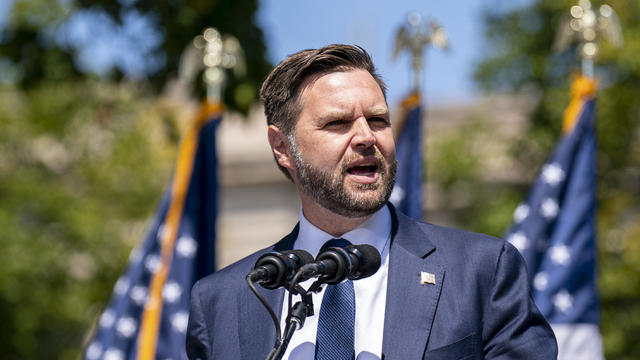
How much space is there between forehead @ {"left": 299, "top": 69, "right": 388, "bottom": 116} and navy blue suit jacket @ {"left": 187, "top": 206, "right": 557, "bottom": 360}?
45 cm

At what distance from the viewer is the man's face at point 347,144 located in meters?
3.18

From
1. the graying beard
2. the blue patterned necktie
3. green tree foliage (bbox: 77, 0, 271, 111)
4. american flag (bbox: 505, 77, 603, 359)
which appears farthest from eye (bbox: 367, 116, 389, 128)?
green tree foliage (bbox: 77, 0, 271, 111)

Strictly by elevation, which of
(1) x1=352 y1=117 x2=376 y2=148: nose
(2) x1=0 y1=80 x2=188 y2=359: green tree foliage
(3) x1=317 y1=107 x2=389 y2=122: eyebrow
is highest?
(3) x1=317 y1=107 x2=389 y2=122: eyebrow

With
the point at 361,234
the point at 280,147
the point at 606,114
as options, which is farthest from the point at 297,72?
the point at 606,114

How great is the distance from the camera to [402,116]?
22.9 ft

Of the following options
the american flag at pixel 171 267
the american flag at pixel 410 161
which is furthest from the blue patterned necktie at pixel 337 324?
the american flag at pixel 171 267

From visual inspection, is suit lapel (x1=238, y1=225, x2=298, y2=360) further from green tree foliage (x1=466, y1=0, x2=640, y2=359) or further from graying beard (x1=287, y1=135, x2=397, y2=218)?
green tree foliage (x1=466, y1=0, x2=640, y2=359)

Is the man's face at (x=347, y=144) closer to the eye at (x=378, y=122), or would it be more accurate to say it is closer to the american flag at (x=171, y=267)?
the eye at (x=378, y=122)

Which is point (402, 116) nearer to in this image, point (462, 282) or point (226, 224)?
point (462, 282)

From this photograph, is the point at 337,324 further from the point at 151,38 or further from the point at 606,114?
the point at 606,114

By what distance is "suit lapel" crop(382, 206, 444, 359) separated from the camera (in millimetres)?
3006

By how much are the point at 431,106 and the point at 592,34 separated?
1934 cm

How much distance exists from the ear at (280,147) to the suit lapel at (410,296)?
1.61 feet

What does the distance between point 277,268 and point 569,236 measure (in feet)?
14.0
